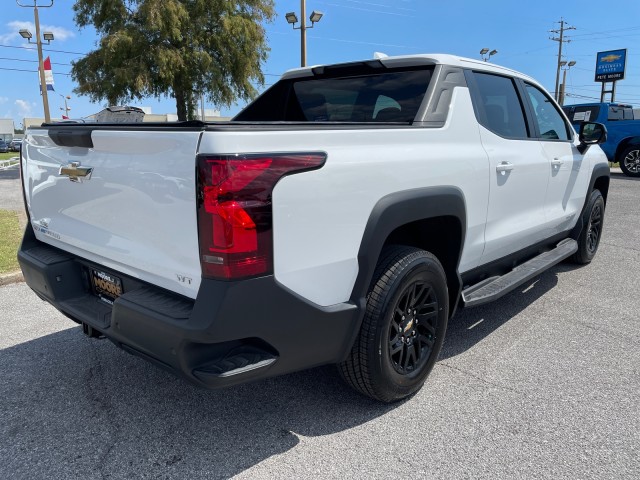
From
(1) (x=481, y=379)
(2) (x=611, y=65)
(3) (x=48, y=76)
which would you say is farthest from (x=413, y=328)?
(2) (x=611, y=65)

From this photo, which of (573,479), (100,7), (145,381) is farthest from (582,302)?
(100,7)

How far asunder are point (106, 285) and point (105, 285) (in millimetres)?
13

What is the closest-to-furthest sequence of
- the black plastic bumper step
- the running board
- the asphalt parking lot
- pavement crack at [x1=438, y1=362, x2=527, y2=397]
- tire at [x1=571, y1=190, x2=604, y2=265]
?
the black plastic bumper step < the asphalt parking lot < pavement crack at [x1=438, y1=362, x2=527, y2=397] < the running board < tire at [x1=571, y1=190, x2=604, y2=265]

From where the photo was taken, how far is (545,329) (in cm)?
388

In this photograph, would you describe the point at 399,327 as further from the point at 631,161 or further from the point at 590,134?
the point at 631,161

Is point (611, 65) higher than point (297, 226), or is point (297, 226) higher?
point (611, 65)

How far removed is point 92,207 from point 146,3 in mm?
14558

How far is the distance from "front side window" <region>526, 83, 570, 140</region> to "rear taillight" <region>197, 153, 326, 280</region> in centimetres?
295

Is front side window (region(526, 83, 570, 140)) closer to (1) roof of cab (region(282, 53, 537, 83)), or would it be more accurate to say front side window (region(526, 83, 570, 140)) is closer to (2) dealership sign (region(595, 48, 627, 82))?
(1) roof of cab (region(282, 53, 537, 83))

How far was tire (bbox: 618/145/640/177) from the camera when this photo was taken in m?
14.5

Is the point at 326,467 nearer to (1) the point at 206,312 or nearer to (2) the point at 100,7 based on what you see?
(1) the point at 206,312

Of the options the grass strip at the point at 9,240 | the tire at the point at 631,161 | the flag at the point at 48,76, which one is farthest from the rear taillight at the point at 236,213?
the flag at the point at 48,76

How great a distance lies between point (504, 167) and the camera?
3.32 metres

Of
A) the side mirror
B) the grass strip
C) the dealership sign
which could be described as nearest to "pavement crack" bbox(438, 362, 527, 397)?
the side mirror
